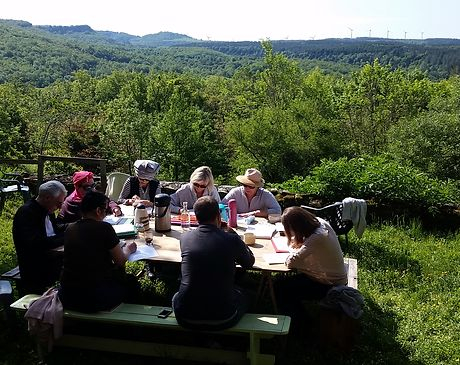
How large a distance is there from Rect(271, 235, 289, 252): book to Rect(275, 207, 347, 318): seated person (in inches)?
3.2

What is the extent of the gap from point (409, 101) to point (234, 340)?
2845cm

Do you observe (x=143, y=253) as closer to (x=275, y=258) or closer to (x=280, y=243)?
(x=275, y=258)

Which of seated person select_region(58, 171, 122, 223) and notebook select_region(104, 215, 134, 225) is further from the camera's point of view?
seated person select_region(58, 171, 122, 223)

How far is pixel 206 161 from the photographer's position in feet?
106

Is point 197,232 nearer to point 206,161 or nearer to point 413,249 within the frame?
point 413,249

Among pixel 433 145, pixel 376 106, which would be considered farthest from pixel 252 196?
pixel 376 106

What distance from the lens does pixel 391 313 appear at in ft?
14.9

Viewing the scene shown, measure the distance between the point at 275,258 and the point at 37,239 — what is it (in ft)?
6.66

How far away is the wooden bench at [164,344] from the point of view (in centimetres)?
329

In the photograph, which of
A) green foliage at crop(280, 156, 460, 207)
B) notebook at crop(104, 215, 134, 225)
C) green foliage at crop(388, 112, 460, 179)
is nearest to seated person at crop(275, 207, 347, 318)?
notebook at crop(104, 215, 134, 225)

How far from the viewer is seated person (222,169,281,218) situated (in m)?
5.26

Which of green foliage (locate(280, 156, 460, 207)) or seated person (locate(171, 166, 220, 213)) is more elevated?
seated person (locate(171, 166, 220, 213))

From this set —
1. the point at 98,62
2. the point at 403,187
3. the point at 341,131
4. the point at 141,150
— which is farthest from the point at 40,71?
the point at 403,187

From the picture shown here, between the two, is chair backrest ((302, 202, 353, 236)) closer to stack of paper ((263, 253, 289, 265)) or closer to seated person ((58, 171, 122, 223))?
stack of paper ((263, 253, 289, 265))
